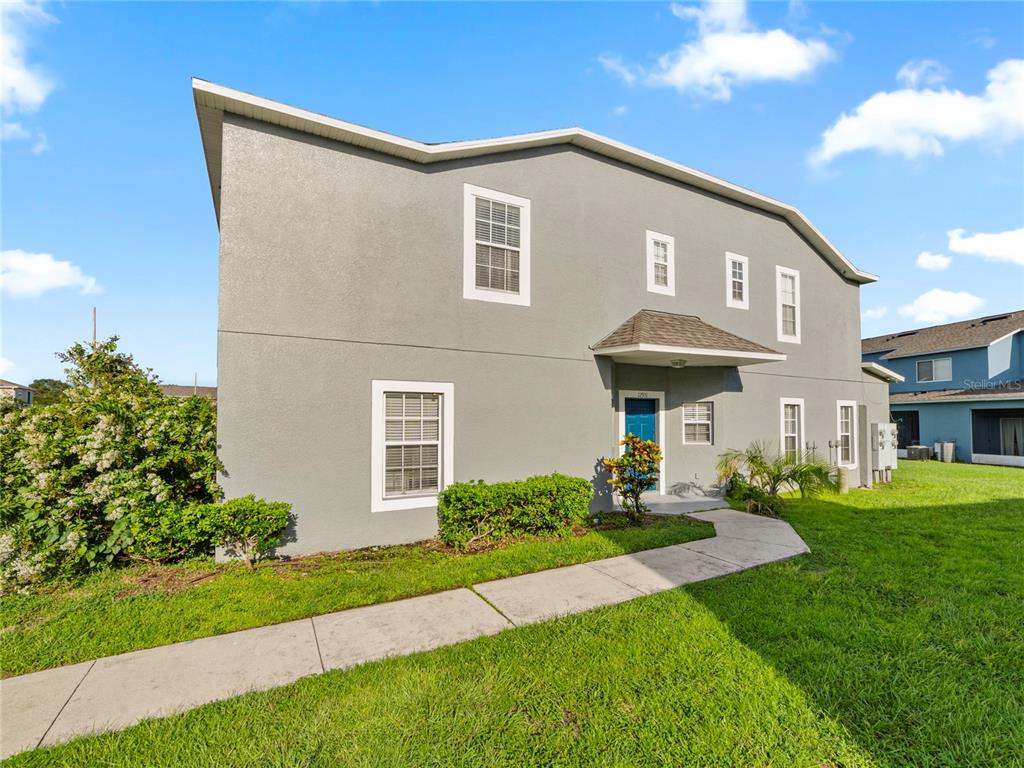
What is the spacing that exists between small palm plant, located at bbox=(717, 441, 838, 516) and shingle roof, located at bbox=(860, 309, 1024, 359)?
59.2 ft

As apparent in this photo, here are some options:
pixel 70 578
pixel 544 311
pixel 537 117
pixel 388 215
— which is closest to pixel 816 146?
pixel 537 117

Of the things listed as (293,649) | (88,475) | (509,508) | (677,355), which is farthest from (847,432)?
(88,475)

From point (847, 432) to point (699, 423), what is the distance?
21.1ft

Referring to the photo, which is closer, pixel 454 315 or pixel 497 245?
pixel 454 315

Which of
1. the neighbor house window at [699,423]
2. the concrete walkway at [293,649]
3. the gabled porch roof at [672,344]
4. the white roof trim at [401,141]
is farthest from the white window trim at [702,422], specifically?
the white roof trim at [401,141]

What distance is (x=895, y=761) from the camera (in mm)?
2707

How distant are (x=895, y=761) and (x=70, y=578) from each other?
26.8ft

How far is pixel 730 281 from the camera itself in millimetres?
11711

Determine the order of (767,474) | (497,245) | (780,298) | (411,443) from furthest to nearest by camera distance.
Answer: (780,298), (767,474), (497,245), (411,443)

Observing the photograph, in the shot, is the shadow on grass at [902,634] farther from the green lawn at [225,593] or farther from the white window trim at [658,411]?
the white window trim at [658,411]

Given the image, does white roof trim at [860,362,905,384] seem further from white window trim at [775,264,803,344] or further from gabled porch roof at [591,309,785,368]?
gabled porch roof at [591,309,785,368]

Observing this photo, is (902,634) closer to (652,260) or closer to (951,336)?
(652,260)

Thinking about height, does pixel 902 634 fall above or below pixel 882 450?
below

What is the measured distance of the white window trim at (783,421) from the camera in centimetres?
1227
